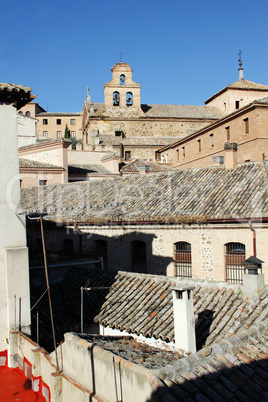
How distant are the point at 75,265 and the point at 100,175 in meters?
20.3

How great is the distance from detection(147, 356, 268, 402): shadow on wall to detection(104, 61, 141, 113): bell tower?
45981 millimetres

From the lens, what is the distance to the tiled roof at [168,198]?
14812 millimetres

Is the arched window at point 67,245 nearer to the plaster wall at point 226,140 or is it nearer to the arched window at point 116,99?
the plaster wall at point 226,140

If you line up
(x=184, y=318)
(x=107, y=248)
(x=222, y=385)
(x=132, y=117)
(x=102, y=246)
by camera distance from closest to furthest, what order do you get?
(x=222, y=385) → (x=184, y=318) → (x=107, y=248) → (x=102, y=246) → (x=132, y=117)

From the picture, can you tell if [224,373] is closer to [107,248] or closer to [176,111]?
[107,248]

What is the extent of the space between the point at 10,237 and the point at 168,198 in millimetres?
9766

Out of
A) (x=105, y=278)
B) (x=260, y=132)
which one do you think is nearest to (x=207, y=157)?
(x=260, y=132)

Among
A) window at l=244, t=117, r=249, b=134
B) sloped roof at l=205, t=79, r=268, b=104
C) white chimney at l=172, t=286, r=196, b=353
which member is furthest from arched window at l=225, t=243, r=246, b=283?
sloped roof at l=205, t=79, r=268, b=104

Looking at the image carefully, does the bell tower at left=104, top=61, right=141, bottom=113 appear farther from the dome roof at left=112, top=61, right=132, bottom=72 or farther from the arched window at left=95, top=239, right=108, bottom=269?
the arched window at left=95, top=239, right=108, bottom=269

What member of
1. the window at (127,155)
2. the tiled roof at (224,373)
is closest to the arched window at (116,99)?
the window at (127,155)

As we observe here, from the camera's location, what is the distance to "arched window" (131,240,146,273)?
17.4 metres

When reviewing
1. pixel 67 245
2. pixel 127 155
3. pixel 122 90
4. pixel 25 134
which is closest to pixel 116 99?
pixel 122 90

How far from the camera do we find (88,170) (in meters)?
34.8

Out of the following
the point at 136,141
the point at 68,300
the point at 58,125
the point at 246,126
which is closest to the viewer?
the point at 68,300
